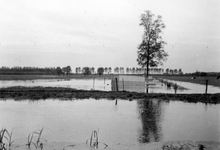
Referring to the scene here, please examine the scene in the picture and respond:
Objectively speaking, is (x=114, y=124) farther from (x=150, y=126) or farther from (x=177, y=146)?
(x=177, y=146)

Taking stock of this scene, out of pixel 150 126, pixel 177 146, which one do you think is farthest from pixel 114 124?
pixel 177 146

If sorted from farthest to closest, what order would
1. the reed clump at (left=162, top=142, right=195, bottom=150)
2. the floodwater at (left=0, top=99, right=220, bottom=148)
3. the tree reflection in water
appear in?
the floodwater at (left=0, top=99, right=220, bottom=148) → the tree reflection in water → the reed clump at (left=162, top=142, right=195, bottom=150)

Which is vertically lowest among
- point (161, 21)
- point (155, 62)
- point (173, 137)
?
point (173, 137)

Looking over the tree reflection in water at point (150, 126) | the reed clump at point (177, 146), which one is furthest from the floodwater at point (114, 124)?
the reed clump at point (177, 146)

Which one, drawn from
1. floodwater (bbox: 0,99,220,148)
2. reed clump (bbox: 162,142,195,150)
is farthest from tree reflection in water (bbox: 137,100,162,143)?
reed clump (bbox: 162,142,195,150)

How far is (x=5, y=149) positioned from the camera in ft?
17.9

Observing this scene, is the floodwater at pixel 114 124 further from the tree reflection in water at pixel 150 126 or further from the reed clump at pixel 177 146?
the reed clump at pixel 177 146

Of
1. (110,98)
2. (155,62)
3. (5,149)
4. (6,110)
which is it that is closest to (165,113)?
(110,98)

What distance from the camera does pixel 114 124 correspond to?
834 cm

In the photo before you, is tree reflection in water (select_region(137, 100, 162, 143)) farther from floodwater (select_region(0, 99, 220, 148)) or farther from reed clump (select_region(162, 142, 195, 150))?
reed clump (select_region(162, 142, 195, 150))

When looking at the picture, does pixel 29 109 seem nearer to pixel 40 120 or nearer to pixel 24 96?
pixel 40 120

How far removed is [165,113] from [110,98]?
18.3 feet

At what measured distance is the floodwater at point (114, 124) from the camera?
6.78 meters

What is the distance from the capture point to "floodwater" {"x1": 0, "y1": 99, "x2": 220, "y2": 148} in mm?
6777
